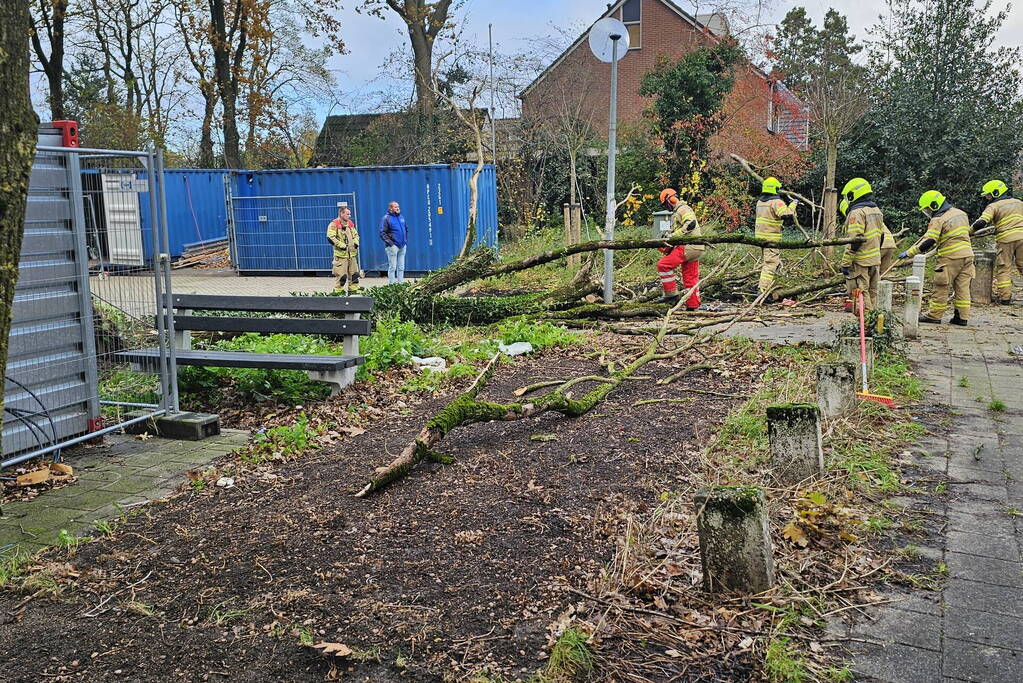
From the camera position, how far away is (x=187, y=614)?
3609 millimetres

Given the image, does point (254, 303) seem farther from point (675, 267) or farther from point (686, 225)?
point (686, 225)

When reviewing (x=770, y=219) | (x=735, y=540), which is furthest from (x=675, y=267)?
(x=735, y=540)

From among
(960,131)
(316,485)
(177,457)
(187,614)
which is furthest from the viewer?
(960,131)

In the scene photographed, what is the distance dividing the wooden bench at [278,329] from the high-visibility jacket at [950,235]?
8076 millimetres

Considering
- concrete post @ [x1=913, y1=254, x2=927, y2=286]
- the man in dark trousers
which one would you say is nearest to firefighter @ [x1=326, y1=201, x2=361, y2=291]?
the man in dark trousers

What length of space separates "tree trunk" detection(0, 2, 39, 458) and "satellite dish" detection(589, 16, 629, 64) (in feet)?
31.1

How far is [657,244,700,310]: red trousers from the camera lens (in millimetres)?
12055

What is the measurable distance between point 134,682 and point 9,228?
1.65 meters

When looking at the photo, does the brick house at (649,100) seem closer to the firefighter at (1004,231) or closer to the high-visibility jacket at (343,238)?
the firefighter at (1004,231)

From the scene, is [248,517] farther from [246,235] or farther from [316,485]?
[246,235]

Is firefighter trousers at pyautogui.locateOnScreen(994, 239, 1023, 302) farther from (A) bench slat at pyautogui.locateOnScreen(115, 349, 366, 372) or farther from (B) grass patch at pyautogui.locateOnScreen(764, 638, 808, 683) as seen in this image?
(B) grass patch at pyautogui.locateOnScreen(764, 638, 808, 683)

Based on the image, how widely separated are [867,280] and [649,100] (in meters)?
18.1

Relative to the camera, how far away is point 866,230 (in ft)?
36.3

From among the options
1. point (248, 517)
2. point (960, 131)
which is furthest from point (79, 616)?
point (960, 131)
